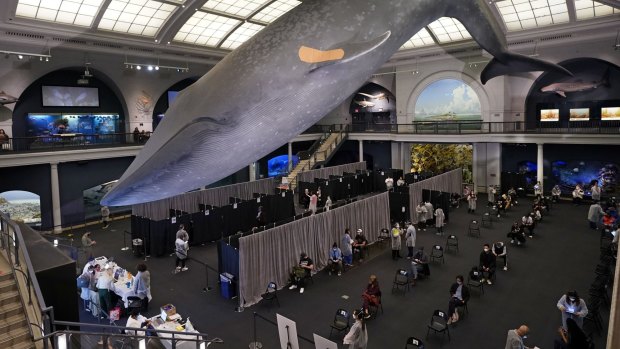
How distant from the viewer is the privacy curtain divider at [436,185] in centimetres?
1948

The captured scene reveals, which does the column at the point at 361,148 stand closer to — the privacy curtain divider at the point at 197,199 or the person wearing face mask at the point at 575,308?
the privacy curtain divider at the point at 197,199

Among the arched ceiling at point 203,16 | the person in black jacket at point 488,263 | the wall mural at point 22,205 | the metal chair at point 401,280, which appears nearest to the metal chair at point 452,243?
the person in black jacket at point 488,263

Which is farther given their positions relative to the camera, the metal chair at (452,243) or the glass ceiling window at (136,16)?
the glass ceiling window at (136,16)

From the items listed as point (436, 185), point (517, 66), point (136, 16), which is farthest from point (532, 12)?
A: point (517, 66)

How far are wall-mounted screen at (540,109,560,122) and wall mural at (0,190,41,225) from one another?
101ft

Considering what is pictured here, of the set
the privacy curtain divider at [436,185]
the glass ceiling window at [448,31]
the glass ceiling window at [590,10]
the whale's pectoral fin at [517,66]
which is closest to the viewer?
the whale's pectoral fin at [517,66]

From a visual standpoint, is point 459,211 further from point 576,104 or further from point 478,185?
point 576,104

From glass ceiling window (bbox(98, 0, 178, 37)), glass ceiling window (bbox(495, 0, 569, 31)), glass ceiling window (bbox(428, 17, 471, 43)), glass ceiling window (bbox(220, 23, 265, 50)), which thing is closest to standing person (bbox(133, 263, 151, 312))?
glass ceiling window (bbox(98, 0, 178, 37))

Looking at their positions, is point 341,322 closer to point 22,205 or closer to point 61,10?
point 22,205

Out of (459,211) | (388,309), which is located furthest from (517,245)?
(388,309)

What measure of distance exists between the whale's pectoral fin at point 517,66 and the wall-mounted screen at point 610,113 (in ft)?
90.0

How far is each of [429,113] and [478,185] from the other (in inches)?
274

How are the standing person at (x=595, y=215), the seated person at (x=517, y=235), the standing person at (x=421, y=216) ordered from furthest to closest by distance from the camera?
the standing person at (x=421, y=216), the standing person at (x=595, y=215), the seated person at (x=517, y=235)

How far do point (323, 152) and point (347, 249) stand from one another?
18.3 metres
